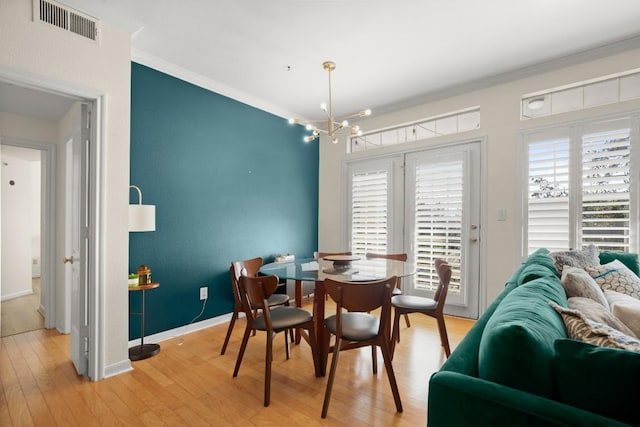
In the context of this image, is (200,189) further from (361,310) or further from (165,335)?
(361,310)

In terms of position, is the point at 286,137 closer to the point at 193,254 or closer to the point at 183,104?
the point at 183,104

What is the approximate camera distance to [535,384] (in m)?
0.84

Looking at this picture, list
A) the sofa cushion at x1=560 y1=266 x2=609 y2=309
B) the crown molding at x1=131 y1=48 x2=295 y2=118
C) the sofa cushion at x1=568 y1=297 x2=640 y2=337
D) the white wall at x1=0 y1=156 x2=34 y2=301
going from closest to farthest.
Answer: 1. the sofa cushion at x1=568 y1=297 x2=640 y2=337
2. the sofa cushion at x1=560 y1=266 x2=609 y2=309
3. the crown molding at x1=131 y1=48 x2=295 y2=118
4. the white wall at x1=0 y1=156 x2=34 y2=301

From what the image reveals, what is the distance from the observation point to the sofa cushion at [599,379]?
766 millimetres

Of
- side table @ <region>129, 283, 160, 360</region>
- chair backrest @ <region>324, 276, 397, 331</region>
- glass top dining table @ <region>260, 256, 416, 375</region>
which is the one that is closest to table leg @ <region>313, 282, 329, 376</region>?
glass top dining table @ <region>260, 256, 416, 375</region>

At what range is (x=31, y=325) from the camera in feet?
11.1

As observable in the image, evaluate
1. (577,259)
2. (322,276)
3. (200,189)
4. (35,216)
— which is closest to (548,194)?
(577,259)

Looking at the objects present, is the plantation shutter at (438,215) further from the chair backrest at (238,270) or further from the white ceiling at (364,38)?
the chair backrest at (238,270)

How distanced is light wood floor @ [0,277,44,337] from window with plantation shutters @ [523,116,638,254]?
18.1 feet

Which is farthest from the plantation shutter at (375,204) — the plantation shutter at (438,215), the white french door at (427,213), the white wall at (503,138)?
the white wall at (503,138)

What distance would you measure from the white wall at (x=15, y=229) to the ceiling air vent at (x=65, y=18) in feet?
13.4

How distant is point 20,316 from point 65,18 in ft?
11.9

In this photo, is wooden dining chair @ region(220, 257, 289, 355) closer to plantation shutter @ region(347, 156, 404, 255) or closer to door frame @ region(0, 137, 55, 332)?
plantation shutter @ region(347, 156, 404, 255)

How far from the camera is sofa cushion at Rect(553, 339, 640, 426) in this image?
766 millimetres
